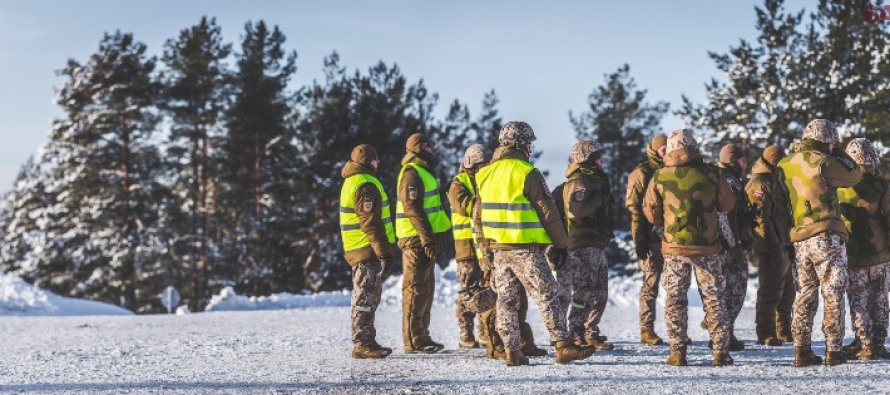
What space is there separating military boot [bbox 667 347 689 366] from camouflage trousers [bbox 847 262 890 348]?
151cm

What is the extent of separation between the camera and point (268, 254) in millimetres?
37469

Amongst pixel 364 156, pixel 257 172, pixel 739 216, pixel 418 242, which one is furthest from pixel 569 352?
pixel 257 172

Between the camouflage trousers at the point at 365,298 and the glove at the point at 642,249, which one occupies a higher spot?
the glove at the point at 642,249

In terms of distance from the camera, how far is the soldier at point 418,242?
28.7 ft

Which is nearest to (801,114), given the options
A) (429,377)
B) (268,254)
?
(268,254)

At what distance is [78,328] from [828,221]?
36.3 feet

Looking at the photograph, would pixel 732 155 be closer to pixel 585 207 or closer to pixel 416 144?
pixel 585 207

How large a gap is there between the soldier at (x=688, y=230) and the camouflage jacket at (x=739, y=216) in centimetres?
104

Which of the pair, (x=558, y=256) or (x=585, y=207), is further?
(x=585, y=207)

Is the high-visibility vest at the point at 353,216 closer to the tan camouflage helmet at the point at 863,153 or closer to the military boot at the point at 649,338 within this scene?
the military boot at the point at 649,338

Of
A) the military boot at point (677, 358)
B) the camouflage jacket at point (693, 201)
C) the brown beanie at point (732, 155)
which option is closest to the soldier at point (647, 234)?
the brown beanie at point (732, 155)

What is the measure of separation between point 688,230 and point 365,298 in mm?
2972

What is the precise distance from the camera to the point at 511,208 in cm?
754

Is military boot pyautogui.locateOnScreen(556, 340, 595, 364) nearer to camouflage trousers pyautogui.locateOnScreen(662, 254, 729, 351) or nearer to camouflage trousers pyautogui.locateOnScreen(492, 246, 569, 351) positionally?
camouflage trousers pyautogui.locateOnScreen(492, 246, 569, 351)
